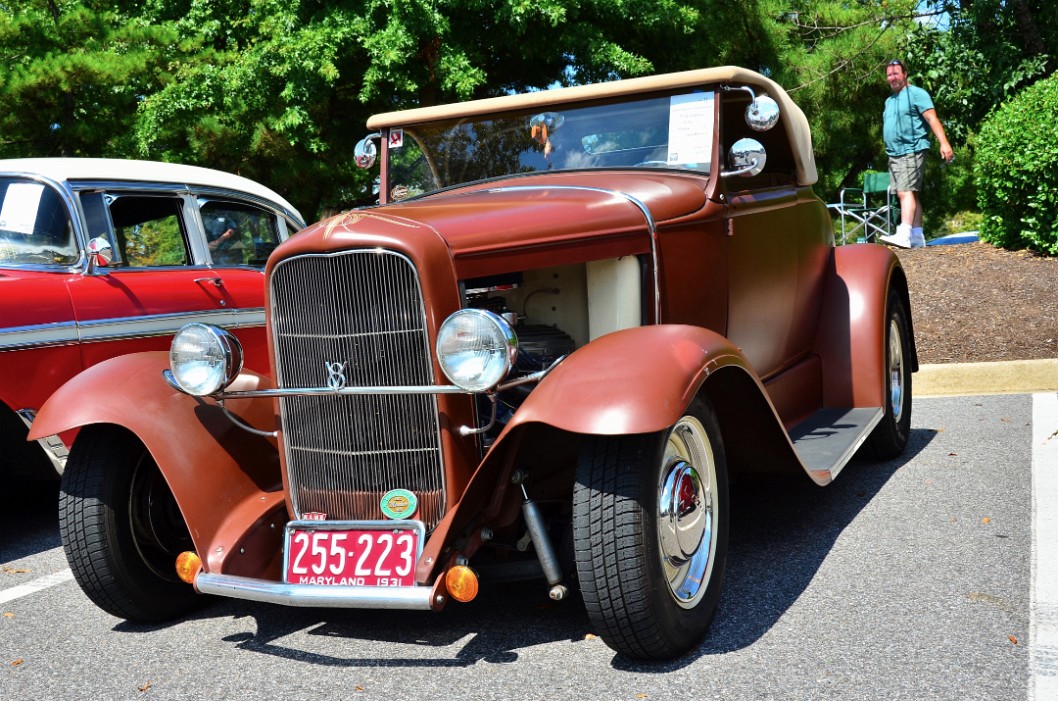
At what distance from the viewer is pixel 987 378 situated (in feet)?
25.0

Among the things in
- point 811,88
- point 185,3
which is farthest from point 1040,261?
point 185,3

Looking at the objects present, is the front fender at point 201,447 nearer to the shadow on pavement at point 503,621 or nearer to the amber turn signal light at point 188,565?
the amber turn signal light at point 188,565

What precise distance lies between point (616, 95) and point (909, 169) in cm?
693

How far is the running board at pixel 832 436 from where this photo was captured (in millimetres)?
4120

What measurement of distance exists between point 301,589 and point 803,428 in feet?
8.83

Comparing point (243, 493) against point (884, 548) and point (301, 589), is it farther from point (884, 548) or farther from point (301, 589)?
point (884, 548)

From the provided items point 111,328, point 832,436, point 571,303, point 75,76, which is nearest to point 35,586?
point 111,328

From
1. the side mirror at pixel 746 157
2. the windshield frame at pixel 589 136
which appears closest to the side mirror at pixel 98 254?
the windshield frame at pixel 589 136

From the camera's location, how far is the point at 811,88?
54.0 ft

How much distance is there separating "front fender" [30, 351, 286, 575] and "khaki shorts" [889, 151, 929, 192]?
27.0 feet

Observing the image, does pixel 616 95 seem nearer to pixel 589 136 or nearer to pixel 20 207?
pixel 589 136

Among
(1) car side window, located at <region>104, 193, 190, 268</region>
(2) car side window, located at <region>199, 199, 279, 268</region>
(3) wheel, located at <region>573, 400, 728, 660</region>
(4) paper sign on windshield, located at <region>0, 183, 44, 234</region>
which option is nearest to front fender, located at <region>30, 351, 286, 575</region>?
(3) wheel, located at <region>573, 400, 728, 660</region>

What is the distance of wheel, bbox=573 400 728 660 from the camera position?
9.50 ft

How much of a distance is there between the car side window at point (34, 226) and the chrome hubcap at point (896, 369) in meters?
4.43
